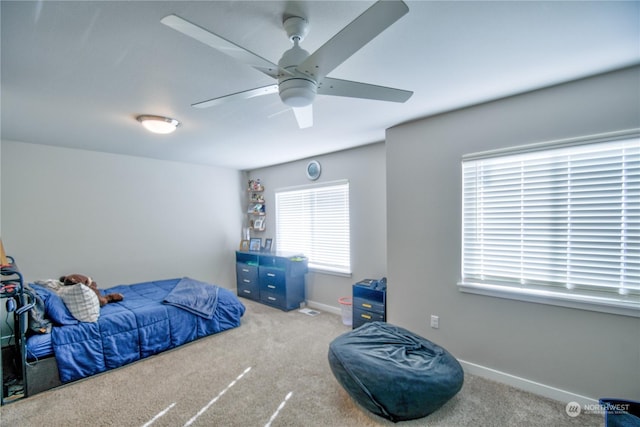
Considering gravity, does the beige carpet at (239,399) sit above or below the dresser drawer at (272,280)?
below

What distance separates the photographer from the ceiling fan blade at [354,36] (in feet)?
2.95

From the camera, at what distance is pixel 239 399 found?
2127 millimetres

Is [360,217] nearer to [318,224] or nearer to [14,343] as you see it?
[318,224]

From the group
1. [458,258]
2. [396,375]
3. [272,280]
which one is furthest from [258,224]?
[396,375]

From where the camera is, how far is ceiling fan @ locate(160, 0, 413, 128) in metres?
0.94

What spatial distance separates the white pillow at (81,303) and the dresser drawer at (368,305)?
2663 millimetres

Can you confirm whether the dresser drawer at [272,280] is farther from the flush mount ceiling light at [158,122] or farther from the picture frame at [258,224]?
the flush mount ceiling light at [158,122]

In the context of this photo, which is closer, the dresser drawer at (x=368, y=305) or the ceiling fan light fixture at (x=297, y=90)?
the ceiling fan light fixture at (x=297, y=90)

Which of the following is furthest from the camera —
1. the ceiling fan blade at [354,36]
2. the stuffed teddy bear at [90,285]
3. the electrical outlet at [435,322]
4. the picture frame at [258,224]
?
the picture frame at [258,224]

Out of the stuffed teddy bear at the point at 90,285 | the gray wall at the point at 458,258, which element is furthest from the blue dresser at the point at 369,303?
the stuffed teddy bear at the point at 90,285

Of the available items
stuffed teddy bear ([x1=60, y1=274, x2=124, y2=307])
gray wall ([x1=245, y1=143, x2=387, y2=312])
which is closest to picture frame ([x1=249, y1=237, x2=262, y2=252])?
gray wall ([x1=245, y1=143, x2=387, y2=312])

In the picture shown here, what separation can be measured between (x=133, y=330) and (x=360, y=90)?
3015mm

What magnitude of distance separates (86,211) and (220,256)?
2.07 metres

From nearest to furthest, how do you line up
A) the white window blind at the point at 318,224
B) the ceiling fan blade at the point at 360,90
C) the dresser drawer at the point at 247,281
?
the ceiling fan blade at the point at 360,90, the white window blind at the point at 318,224, the dresser drawer at the point at 247,281
